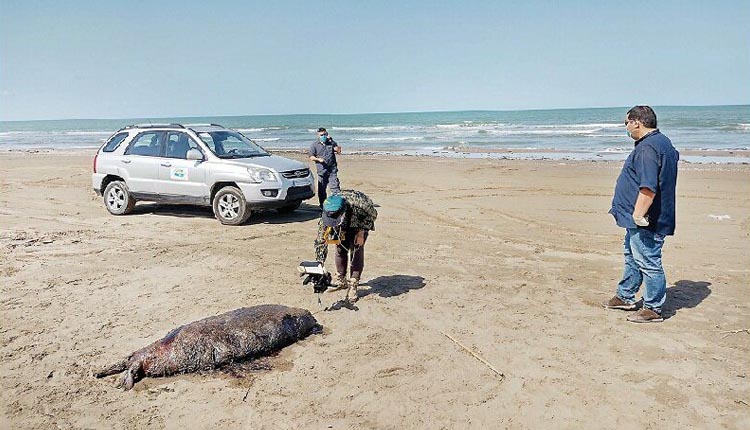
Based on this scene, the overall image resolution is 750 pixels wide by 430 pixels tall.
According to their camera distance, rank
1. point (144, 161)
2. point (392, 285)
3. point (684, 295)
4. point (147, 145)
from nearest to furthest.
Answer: point (684, 295) < point (392, 285) < point (144, 161) < point (147, 145)

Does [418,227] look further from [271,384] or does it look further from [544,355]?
[271,384]

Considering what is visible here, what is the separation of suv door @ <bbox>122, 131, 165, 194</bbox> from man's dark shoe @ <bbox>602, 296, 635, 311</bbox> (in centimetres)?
849

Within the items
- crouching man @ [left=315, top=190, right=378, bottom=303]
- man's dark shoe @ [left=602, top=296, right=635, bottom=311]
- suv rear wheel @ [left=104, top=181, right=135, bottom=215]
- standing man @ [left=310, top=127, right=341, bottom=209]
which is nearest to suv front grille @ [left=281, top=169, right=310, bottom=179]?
standing man @ [left=310, top=127, right=341, bottom=209]

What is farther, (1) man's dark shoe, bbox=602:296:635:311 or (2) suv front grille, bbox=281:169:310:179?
(2) suv front grille, bbox=281:169:310:179

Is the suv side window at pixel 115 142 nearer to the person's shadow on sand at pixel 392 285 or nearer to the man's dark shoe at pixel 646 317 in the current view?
the person's shadow on sand at pixel 392 285

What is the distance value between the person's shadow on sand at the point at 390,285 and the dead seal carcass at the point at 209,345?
124 cm

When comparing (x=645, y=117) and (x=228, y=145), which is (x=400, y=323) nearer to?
(x=645, y=117)

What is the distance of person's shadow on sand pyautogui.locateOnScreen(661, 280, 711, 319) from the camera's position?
623 centimetres

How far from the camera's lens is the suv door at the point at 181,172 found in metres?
10.7

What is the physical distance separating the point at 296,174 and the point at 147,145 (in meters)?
3.10

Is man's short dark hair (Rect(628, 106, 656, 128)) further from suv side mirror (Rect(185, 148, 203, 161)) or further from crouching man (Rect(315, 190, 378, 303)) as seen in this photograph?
suv side mirror (Rect(185, 148, 203, 161))

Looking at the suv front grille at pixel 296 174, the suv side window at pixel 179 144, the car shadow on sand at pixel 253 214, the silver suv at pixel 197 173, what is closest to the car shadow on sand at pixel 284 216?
the car shadow on sand at pixel 253 214

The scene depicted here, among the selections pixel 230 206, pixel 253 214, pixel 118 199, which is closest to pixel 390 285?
pixel 230 206

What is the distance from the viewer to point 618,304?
6160 millimetres
